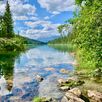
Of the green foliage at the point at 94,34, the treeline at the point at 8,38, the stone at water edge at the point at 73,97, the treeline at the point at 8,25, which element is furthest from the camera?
the treeline at the point at 8,25

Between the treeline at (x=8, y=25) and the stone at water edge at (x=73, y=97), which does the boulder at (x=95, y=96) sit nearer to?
the stone at water edge at (x=73, y=97)

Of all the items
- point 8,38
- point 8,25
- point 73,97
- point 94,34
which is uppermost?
point 8,25

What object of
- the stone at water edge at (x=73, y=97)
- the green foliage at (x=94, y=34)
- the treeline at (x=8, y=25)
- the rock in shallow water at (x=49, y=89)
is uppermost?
the treeline at (x=8, y=25)

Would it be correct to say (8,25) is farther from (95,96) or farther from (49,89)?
(95,96)

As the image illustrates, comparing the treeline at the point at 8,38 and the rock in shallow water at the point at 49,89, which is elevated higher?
the treeline at the point at 8,38

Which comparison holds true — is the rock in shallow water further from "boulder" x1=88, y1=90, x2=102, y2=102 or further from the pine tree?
the pine tree

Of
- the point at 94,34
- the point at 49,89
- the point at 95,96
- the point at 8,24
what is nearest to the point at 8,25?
the point at 8,24

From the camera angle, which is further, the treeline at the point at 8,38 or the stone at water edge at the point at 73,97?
the treeline at the point at 8,38

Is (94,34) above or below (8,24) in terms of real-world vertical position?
below

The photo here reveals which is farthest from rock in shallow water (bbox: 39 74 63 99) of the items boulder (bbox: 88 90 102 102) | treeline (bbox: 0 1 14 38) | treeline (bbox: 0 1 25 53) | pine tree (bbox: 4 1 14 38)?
pine tree (bbox: 4 1 14 38)

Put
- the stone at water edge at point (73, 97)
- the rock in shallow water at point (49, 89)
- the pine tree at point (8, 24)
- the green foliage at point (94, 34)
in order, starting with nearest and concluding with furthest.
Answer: the stone at water edge at point (73, 97) < the green foliage at point (94, 34) < the rock in shallow water at point (49, 89) < the pine tree at point (8, 24)

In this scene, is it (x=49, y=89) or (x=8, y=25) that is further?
(x=8, y=25)

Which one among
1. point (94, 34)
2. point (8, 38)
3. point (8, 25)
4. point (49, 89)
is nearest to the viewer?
point (94, 34)

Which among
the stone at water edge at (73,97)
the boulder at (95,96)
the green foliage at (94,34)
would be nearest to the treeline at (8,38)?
the green foliage at (94,34)
